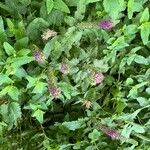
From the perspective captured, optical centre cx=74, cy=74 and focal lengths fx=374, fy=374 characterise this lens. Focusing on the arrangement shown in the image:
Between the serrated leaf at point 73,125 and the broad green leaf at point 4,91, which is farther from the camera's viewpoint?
the serrated leaf at point 73,125

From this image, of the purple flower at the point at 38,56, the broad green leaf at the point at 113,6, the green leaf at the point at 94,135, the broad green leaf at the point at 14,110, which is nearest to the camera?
the broad green leaf at the point at 113,6

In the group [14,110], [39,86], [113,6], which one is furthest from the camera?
[14,110]

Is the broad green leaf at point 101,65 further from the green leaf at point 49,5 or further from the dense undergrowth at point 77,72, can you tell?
the green leaf at point 49,5

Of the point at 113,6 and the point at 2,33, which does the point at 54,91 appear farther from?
the point at 113,6

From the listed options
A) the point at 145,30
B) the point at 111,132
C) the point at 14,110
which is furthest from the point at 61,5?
the point at 111,132

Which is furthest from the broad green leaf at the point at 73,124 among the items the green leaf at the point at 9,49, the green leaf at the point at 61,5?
the green leaf at the point at 61,5

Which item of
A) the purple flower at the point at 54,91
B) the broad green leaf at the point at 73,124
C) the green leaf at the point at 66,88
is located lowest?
the broad green leaf at the point at 73,124

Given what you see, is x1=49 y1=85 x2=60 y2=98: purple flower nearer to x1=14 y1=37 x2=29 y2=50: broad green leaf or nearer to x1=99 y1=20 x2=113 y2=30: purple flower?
x1=14 y1=37 x2=29 y2=50: broad green leaf

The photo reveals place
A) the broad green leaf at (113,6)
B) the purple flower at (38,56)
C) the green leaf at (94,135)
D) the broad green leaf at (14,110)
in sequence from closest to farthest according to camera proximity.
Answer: the broad green leaf at (113,6)
the purple flower at (38,56)
the broad green leaf at (14,110)
the green leaf at (94,135)
